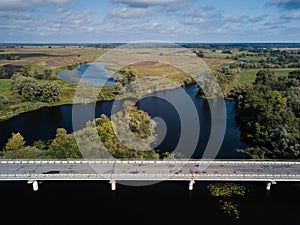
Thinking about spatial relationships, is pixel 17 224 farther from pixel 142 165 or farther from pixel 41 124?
pixel 41 124

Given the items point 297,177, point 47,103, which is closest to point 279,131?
point 297,177

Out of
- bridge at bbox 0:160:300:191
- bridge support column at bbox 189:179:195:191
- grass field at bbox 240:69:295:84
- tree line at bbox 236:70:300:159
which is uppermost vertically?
grass field at bbox 240:69:295:84

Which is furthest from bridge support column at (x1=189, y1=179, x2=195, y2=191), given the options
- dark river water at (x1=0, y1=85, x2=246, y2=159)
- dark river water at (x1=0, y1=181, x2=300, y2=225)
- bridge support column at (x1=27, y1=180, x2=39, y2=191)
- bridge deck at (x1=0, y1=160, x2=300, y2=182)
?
bridge support column at (x1=27, y1=180, x2=39, y2=191)

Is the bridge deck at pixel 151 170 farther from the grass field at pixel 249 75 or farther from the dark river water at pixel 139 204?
the grass field at pixel 249 75

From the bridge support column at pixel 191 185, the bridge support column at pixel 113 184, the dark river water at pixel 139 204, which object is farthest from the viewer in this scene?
the bridge support column at pixel 191 185

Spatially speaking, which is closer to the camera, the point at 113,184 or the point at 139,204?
the point at 139,204

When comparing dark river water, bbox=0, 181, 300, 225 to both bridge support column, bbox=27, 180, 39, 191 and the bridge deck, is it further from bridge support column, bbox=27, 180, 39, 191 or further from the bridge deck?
the bridge deck

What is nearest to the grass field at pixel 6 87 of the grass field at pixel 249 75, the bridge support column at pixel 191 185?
the bridge support column at pixel 191 185

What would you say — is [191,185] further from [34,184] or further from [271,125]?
[271,125]

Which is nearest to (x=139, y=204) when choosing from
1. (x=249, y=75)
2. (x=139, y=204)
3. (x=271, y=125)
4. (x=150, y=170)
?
(x=139, y=204)
